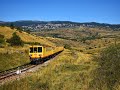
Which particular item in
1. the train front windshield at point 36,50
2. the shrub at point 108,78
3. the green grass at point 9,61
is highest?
the shrub at point 108,78

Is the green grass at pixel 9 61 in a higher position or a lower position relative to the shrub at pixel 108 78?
lower

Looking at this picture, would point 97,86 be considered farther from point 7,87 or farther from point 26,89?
point 7,87

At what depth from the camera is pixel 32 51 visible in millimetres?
37500

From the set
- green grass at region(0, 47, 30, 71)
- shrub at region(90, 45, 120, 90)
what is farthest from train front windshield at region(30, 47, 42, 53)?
shrub at region(90, 45, 120, 90)

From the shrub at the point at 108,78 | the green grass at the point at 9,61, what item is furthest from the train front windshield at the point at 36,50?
the shrub at the point at 108,78

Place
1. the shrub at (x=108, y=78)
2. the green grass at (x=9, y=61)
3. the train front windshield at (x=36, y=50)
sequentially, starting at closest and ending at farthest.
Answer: the shrub at (x=108, y=78) → the green grass at (x=9, y=61) → the train front windshield at (x=36, y=50)

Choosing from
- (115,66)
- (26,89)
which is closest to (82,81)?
(115,66)

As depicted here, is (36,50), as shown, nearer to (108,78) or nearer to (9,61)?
(9,61)

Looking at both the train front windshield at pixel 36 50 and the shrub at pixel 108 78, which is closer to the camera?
the shrub at pixel 108 78

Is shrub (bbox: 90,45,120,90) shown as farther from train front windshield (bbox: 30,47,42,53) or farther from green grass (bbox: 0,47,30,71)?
train front windshield (bbox: 30,47,42,53)

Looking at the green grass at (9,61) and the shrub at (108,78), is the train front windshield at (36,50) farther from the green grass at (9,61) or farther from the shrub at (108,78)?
the shrub at (108,78)

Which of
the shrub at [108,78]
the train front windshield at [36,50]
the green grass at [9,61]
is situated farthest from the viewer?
the train front windshield at [36,50]

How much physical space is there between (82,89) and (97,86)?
89 cm

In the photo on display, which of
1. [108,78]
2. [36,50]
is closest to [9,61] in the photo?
[36,50]
